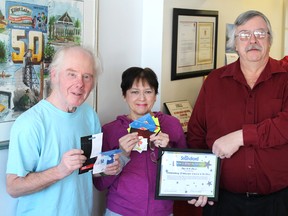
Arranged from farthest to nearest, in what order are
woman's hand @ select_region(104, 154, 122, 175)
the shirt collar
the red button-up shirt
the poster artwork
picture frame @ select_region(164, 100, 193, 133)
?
1. picture frame @ select_region(164, 100, 193, 133)
2. the shirt collar
3. the red button-up shirt
4. woman's hand @ select_region(104, 154, 122, 175)
5. the poster artwork

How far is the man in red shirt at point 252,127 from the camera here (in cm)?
193

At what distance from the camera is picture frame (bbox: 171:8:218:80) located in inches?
109

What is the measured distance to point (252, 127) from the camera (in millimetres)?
1912

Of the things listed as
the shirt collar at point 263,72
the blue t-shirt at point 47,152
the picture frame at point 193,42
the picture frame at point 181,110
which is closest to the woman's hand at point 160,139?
the blue t-shirt at point 47,152

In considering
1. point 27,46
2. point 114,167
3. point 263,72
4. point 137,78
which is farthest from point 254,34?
point 27,46

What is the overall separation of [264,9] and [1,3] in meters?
2.96

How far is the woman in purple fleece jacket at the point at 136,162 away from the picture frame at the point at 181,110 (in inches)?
22.7

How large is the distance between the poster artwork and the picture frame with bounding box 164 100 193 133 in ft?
3.14

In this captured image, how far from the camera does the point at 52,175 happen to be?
1.55 meters

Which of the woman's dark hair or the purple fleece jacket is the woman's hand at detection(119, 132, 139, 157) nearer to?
the purple fleece jacket

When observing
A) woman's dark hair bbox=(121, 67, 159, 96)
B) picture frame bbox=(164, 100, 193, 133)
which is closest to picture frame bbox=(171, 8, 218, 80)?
picture frame bbox=(164, 100, 193, 133)

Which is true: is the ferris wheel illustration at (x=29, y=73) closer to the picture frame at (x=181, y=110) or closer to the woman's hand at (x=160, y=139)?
the woman's hand at (x=160, y=139)

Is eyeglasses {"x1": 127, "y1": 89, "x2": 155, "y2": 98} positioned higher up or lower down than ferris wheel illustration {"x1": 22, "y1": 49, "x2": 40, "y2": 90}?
lower down

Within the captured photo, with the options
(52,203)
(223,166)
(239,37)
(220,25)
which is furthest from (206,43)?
(52,203)
